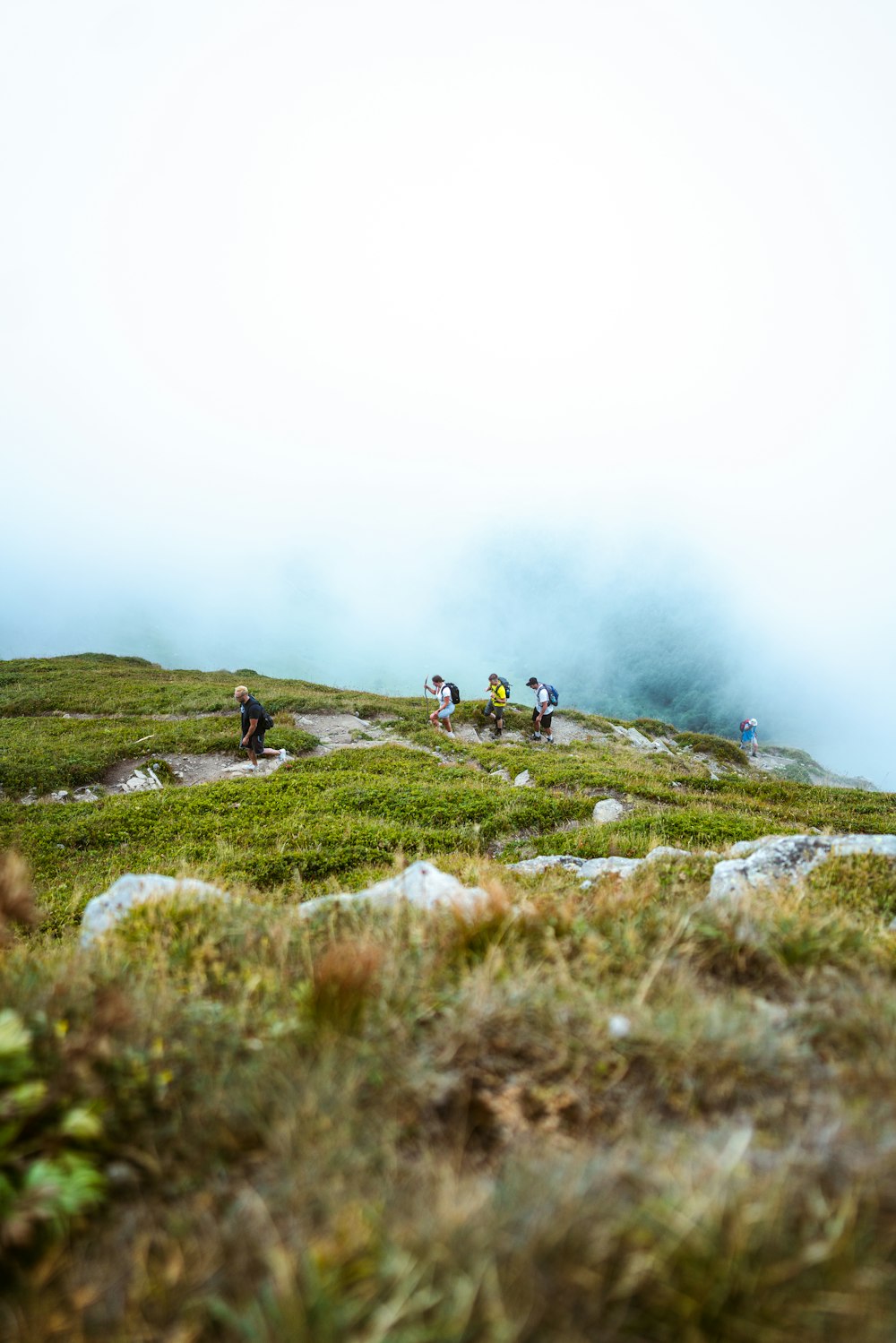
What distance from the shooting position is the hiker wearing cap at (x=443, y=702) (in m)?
25.4

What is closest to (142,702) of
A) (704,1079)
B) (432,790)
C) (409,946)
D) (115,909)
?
(432,790)

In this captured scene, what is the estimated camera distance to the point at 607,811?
45.8ft

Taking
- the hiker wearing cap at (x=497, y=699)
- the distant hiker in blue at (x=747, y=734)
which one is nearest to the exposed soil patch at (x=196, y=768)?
the hiker wearing cap at (x=497, y=699)

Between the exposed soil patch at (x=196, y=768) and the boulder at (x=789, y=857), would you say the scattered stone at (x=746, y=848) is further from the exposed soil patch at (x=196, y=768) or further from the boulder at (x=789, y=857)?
the exposed soil patch at (x=196, y=768)

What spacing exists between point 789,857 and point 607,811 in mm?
7872

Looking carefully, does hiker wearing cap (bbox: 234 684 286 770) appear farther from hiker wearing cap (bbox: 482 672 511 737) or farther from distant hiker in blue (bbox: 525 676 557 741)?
distant hiker in blue (bbox: 525 676 557 741)

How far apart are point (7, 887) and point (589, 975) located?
163 inches

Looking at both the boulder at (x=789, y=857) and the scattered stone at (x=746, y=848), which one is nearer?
the boulder at (x=789, y=857)

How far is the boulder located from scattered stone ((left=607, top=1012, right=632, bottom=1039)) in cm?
321

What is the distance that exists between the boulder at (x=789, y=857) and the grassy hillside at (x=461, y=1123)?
25.0 inches

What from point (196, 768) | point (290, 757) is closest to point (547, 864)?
point (290, 757)

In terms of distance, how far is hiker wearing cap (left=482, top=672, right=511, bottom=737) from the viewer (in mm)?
26094

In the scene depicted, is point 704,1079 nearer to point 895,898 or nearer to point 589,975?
point 589,975

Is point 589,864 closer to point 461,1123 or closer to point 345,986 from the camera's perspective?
point 345,986
